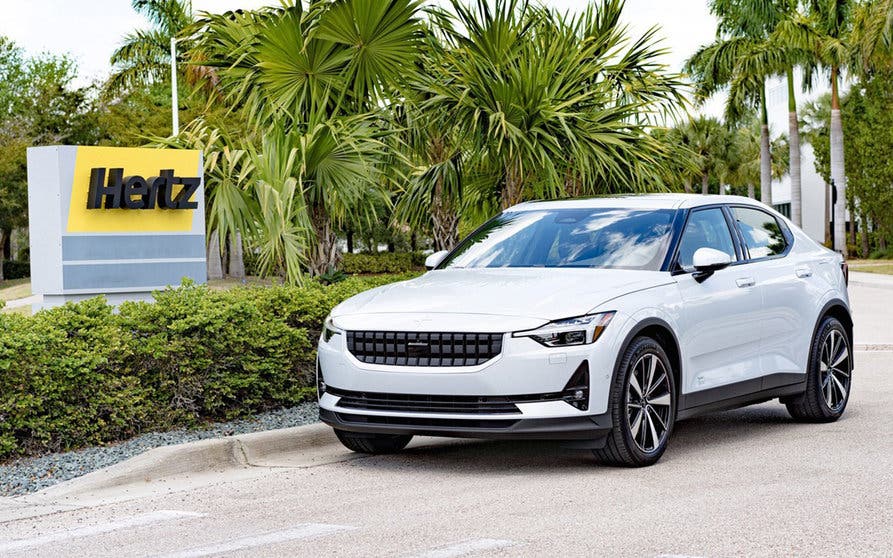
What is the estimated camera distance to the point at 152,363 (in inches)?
346

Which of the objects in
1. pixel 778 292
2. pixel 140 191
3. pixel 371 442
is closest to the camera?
pixel 371 442

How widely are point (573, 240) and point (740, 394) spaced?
1597 mm

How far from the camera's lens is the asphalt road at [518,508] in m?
5.86

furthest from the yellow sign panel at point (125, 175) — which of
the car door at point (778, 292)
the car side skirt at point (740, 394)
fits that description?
the car side skirt at point (740, 394)

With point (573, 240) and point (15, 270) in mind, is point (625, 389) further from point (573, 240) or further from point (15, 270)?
point (15, 270)

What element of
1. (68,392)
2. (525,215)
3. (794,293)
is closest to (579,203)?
Answer: (525,215)

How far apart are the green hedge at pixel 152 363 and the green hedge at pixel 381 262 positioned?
1773 inches

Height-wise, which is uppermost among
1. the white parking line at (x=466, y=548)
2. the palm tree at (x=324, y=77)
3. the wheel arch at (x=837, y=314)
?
the palm tree at (x=324, y=77)

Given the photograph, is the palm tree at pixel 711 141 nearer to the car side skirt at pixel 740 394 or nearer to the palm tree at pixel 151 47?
the palm tree at pixel 151 47

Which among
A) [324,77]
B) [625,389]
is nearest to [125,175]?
[324,77]

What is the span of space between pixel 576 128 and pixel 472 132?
45.6 inches

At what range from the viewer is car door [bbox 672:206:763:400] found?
328 inches

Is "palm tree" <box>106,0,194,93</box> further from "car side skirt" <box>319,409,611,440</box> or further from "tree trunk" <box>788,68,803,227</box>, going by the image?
"car side skirt" <box>319,409,611,440</box>

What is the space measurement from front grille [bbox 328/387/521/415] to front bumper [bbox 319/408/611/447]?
0.05 metres
